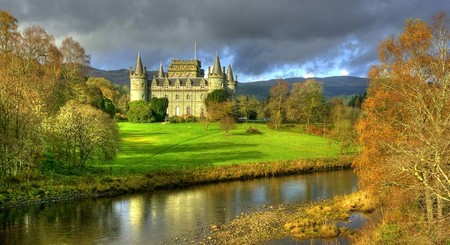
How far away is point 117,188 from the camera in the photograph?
3347 centimetres

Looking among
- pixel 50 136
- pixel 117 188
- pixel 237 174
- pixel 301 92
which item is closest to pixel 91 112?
pixel 50 136

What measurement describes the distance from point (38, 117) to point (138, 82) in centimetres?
8294

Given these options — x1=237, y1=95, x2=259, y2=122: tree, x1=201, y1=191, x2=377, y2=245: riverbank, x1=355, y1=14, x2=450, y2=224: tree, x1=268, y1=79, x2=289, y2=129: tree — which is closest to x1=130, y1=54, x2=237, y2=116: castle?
x1=237, y1=95, x2=259, y2=122: tree

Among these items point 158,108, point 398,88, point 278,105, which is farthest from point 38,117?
point 158,108

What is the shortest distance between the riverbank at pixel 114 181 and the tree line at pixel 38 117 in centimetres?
145

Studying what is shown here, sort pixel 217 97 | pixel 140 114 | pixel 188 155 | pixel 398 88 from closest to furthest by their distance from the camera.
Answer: pixel 398 88, pixel 188 155, pixel 140 114, pixel 217 97

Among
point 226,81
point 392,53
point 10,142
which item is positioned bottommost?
point 10,142

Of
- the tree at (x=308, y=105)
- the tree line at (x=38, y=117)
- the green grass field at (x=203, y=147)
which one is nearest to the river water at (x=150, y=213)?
the tree line at (x=38, y=117)

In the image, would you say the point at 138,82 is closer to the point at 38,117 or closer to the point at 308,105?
the point at 308,105

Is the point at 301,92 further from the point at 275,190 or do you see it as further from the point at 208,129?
the point at 275,190

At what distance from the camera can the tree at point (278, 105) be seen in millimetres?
76688

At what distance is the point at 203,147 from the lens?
54.7 m

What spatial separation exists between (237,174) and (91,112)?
49.1ft

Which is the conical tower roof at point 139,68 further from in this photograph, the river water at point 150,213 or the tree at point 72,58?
Result: the river water at point 150,213
